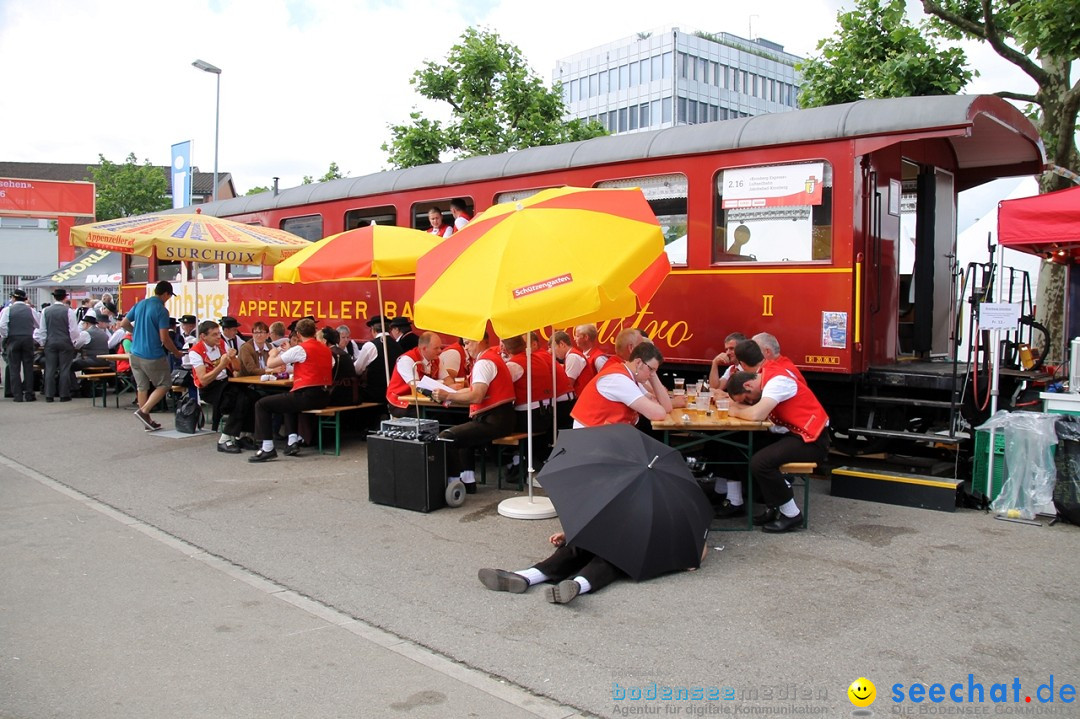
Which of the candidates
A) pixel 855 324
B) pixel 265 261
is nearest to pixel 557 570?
pixel 855 324

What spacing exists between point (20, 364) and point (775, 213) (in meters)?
13.5

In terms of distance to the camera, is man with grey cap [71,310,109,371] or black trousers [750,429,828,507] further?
man with grey cap [71,310,109,371]

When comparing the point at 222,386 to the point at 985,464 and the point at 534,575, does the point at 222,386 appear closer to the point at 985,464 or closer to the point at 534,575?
the point at 534,575

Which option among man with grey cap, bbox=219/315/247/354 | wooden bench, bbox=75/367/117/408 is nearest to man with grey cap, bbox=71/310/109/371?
wooden bench, bbox=75/367/117/408

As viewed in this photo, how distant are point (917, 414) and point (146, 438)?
29.7 ft

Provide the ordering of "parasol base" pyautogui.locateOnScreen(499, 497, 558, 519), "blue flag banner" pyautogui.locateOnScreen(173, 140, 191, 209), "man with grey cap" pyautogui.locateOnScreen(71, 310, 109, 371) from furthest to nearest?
"blue flag banner" pyautogui.locateOnScreen(173, 140, 191, 209), "man with grey cap" pyautogui.locateOnScreen(71, 310, 109, 371), "parasol base" pyautogui.locateOnScreen(499, 497, 558, 519)

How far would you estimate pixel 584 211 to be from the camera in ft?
21.6

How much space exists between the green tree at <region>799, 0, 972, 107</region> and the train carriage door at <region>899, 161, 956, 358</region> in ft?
13.7

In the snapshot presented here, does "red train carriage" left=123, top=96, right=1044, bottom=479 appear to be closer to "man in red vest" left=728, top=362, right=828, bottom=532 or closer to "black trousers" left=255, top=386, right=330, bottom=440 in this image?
"man in red vest" left=728, top=362, right=828, bottom=532

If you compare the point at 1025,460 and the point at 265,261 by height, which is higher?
the point at 265,261

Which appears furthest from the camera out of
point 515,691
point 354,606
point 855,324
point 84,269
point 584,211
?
point 84,269

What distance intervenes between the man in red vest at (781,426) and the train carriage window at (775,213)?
1835 mm

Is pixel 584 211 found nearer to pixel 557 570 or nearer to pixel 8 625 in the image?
pixel 557 570

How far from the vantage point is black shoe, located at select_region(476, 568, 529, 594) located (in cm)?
521
